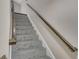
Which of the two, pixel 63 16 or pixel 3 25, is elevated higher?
pixel 63 16

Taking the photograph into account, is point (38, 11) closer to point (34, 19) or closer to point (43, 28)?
point (34, 19)

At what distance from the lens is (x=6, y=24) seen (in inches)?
44.7

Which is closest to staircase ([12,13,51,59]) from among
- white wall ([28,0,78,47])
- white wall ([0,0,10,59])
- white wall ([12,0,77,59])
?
white wall ([12,0,77,59])

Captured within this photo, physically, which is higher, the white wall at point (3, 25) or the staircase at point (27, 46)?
the white wall at point (3, 25)

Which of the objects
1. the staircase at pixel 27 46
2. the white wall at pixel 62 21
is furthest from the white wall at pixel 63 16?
the staircase at pixel 27 46

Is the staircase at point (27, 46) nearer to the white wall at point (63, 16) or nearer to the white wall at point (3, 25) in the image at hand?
the white wall at point (63, 16)

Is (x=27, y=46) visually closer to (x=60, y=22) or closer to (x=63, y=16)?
(x=60, y=22)

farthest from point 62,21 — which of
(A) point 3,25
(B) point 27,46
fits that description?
(A) point 3,25

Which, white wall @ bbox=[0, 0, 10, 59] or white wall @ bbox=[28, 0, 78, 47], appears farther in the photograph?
white wall @ bbox=[28, 0, 78, 47]

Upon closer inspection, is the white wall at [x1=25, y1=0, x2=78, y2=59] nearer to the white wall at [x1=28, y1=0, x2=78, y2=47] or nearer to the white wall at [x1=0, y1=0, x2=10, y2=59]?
the white wall at [x1=28, y1=0, x2=78, y2=47]

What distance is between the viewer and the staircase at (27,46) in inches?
113

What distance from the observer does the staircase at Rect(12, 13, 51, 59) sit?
2.88 metres

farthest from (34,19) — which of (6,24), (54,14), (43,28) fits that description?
(6,24)

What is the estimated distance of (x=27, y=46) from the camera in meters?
3.31
